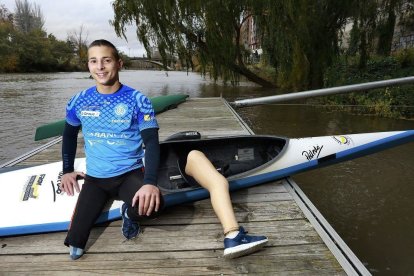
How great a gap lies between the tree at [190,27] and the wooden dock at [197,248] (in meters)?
9.98

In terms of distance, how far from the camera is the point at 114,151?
2.37 m

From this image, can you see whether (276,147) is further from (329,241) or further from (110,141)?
(110,141)

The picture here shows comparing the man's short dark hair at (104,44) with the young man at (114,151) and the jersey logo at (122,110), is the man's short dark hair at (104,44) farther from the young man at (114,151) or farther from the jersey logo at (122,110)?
the jersey logo at (122,110)

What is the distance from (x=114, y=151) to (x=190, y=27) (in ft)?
36.0

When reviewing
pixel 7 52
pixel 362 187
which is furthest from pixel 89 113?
pixel 7 52

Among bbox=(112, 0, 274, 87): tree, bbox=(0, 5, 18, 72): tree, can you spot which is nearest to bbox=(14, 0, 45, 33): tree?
bbox=(0, 5, 18, 72): tree

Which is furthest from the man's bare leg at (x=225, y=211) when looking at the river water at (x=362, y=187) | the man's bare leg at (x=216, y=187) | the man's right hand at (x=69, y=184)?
the river water at (x=362, y=187)

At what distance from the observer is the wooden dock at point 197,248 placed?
82.0 inches

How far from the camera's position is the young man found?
7.33 feet

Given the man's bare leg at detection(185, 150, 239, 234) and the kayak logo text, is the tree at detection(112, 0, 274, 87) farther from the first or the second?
the man's bare leg at detection(185, 150, 239, 234)

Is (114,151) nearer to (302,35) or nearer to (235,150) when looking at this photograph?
(235,150)

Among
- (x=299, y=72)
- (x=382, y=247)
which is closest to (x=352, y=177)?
(x=382, y=247)

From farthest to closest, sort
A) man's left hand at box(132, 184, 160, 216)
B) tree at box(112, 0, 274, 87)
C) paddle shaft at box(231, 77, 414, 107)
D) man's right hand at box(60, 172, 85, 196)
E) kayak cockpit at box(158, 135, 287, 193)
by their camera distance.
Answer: tree at box(112, 0, 274, 87) < paddle shaft at box(231, 77, 414, 107) < kayak cockpit at box(158, 135, 287, 193) < man's right hand at box(60, 172, 85, 196) < man's left hand at box(132, 184, 160, 216)

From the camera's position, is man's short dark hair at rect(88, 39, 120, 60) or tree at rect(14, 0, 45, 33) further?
tree at rect(14, 0, 45, 33)
